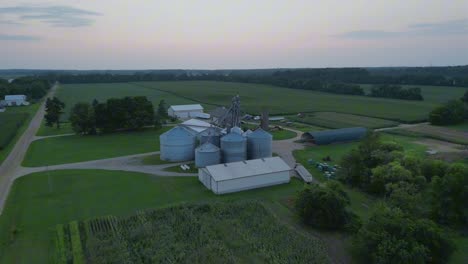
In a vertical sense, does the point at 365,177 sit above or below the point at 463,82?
below

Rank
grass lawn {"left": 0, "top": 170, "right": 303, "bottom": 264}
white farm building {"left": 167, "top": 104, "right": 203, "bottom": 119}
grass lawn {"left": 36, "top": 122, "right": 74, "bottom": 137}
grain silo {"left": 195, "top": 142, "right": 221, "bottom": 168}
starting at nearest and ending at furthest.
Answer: grass lawn {"left": 0, "top": 170, "right": 303, "bottom": 264} → grain silo {"left": 195, "top": 142, "right": 221, "bottom": 168} → grass lawn {"left": 36, "top": 122, "right": 74, "bottom": 137} → white farm building {"left": 167, "top": 104, "right": 203, "bottom": 119}

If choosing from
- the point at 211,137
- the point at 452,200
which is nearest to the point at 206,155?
the point at 211,137

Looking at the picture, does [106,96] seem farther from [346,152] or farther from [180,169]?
[346,152]

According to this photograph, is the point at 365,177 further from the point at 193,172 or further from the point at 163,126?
the point at 163,126

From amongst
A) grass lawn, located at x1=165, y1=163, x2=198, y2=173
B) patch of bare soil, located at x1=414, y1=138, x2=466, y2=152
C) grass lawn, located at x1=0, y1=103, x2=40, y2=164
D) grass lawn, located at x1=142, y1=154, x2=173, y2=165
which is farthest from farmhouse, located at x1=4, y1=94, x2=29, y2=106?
patch of bare soil, located at x1=414, y1=138, x2=466, y2=152

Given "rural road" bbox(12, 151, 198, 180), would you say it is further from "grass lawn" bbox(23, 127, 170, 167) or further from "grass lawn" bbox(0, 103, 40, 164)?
"grass lawn" bbox(0, 103, 40, 164)

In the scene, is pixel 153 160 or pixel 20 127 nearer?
pixel 153 160

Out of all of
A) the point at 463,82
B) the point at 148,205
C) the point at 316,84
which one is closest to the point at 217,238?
the point at 148,205
